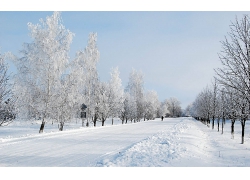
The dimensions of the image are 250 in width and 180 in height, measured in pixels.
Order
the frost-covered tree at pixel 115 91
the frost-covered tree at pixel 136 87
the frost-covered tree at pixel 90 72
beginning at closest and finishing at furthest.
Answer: the frost-covered tree at pixel 90 72
the frost-covered tree at pixel 115 91
the frost-covered tree at pixel 136 87

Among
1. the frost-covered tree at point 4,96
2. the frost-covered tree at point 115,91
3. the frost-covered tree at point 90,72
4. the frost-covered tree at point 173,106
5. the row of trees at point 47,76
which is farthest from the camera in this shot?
the frost-covered tree at point 173,106

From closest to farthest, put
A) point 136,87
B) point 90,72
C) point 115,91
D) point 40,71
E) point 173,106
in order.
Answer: point 40,71, point 90,72, point 115,91, point 136,87, point 173,106

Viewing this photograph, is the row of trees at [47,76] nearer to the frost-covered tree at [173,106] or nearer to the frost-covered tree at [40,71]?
the frost-covered tree at [40,71]

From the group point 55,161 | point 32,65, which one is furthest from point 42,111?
point 55,161

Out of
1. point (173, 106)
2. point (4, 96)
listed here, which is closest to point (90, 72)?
point (4, 96)

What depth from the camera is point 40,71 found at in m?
21.4

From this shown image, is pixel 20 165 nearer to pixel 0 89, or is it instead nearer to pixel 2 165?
pixel 2 165

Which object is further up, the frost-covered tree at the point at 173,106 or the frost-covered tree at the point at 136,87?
the frost-covered tree at the point at 136,87

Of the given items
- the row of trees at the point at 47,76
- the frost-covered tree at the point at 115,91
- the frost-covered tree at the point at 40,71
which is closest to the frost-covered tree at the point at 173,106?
the frost-covered tree at the point at 115,91

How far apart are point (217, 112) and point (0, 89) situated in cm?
3332

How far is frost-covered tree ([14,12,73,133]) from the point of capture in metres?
20.8

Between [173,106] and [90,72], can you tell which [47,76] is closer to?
[90,72]

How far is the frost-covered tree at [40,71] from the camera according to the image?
68.3ft

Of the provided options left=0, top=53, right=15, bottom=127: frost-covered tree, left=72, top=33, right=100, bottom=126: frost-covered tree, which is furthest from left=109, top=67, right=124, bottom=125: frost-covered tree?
left=0, top=53, right=15, bottom=127: frost-covered tree
